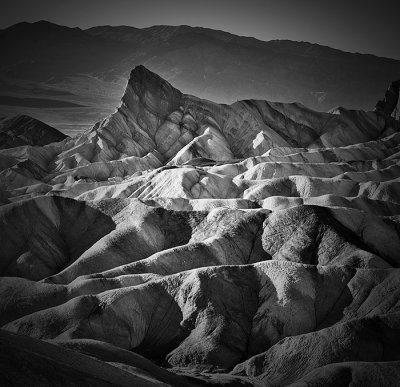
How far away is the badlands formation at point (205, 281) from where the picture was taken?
35.4 metres

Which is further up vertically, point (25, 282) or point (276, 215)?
point (276, 215)

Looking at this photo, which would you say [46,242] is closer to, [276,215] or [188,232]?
[188,232]

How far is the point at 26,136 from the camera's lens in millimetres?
166625

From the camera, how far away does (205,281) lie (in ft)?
157

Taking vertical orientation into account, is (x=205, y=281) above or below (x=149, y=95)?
below

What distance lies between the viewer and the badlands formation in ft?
116

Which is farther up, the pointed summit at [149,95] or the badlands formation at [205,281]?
the pointed summit at [149,95]

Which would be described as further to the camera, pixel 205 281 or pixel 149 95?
pixel 149 95

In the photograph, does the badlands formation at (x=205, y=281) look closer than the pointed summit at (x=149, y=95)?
Yes

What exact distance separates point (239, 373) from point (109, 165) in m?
87.0

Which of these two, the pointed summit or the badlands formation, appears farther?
the pointed summit

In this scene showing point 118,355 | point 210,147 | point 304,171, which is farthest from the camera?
point 210,147

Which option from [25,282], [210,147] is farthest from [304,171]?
[25,282]

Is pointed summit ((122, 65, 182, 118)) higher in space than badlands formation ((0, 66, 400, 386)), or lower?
higher
